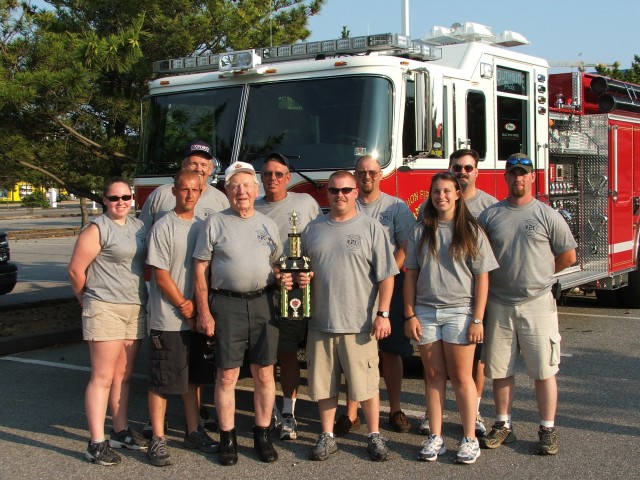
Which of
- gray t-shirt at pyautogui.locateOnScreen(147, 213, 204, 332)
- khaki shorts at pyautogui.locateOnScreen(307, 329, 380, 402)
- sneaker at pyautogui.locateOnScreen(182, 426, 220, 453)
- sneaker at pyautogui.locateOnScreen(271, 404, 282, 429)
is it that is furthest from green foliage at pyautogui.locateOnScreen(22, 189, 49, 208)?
khaki shorts at pyautogui.locateOnScreen(307, 329, 380, 402)

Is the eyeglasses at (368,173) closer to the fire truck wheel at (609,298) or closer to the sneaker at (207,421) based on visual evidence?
the sneaker at (207,421)

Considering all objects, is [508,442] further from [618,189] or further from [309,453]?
[618,189]

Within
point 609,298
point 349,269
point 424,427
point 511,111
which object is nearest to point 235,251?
point 349,269

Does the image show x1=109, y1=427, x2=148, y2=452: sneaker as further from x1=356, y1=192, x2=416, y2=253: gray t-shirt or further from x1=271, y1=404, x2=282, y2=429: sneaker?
x1=356, y1=192, x2=416, y2=253: gray t-shirt

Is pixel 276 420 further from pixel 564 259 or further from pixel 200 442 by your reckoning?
pixel 564 259

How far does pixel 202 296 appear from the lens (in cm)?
477

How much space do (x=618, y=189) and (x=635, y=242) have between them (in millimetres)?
911

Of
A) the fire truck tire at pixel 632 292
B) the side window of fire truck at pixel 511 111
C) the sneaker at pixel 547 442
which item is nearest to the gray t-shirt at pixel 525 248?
the sneaker at pixel 547 442

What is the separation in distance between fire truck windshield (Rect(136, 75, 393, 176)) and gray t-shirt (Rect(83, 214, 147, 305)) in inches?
64.8

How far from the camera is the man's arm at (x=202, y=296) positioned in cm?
475

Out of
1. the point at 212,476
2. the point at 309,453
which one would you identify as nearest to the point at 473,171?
the point at 309,453

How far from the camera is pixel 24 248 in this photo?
20516mm

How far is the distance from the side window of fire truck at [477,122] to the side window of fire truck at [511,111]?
9.5 inches

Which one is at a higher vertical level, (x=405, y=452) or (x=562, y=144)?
(x=562, y=144)
